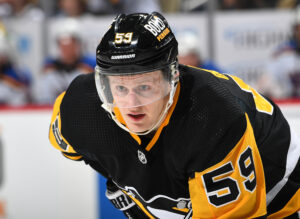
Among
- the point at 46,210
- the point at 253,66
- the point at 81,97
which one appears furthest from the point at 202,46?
the point at 81,97

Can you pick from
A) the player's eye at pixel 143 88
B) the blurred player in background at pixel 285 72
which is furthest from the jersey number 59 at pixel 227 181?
the blurred player in background at pixel 285 72

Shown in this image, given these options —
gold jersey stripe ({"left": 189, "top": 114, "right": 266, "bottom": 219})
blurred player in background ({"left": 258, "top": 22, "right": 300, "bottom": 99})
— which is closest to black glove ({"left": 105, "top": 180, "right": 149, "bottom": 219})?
gold jersey stripe ({"left": 189, "top": 114, "right": 266, "bottom": 219})

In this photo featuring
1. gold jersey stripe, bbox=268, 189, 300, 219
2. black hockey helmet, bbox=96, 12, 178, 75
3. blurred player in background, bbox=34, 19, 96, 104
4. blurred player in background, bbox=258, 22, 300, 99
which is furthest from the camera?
blurred player in background, bbox=34, 19, 96, 104

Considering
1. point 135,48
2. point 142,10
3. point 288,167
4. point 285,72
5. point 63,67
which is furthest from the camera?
point 142,10

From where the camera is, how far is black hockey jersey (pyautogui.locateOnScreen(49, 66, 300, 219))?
167cm

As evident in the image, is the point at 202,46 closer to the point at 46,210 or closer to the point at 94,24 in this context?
the point at 94,24

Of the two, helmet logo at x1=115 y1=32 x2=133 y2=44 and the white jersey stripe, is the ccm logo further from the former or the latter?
the white jersey stripe

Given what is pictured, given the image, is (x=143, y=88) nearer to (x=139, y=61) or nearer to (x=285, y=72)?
(x=139, y=61)

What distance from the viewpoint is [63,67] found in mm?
4344

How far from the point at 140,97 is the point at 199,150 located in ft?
0.83

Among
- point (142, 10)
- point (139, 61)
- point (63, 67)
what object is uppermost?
point (139, 61)

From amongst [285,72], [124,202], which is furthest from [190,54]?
[124,202]

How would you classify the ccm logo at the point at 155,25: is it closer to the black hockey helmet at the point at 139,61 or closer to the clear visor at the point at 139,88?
the black hockey helmet at the point at 139,61

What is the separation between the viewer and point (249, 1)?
4570 millimetres
